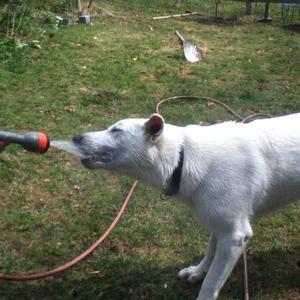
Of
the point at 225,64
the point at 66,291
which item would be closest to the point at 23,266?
the point at 66,291

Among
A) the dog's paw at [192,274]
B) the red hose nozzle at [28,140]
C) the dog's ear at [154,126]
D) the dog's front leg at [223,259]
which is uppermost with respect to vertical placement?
the red hose nozzle at [28,140]

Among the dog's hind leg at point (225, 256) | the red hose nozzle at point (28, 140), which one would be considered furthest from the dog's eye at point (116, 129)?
the dog's hind leg at point (225, 256)

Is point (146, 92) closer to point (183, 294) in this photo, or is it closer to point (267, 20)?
point (183, 294)

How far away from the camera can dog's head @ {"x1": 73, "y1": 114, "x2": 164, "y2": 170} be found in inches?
136

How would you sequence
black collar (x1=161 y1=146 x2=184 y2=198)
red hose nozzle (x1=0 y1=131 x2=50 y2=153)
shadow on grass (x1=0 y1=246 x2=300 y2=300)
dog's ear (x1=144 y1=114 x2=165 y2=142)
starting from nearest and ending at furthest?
red hose nozzle (x1=0 y1=131 x2=50 y2=153) < dog's ear (x1=144 y1=114 x2=165 y2=142) < black collar (x1=161 y1=146 x2=184 y2=198) < shadow on grass (x1=0 y1=246 x2=300 y2=300)

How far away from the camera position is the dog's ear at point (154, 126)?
3.36m

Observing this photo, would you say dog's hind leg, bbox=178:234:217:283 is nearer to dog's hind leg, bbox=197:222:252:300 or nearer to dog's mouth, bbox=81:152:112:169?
dog's hind leg, bbox=197:222:252:300

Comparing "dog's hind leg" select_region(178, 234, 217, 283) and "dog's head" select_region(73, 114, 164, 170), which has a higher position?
"dog's head" select_region(73, 114, 164, 170)

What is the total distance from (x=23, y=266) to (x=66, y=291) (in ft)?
1.57

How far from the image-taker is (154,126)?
11.1 ft

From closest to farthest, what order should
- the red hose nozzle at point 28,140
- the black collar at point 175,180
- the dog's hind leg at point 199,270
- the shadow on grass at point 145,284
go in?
the red hose nozzle at point 28,140 < the black collar at point 175,180 < the shadow on grass at point 145,284 < the dog's hind leg at point 199,270

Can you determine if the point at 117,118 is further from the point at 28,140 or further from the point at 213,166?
Answer: the point at 28,140

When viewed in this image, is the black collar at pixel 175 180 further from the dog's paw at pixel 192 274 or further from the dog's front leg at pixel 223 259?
the dog's paw at pixel 192 274

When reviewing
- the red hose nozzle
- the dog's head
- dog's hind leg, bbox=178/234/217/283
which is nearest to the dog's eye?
the dog's head
